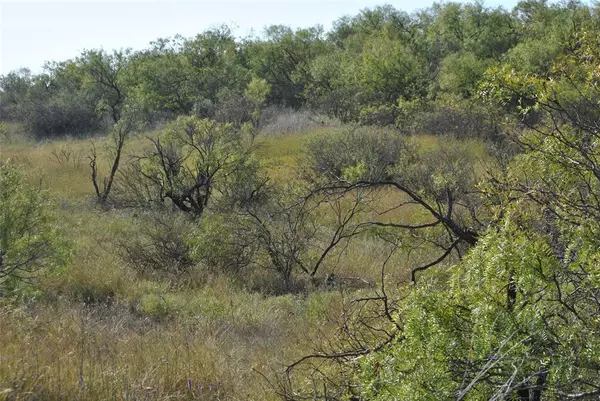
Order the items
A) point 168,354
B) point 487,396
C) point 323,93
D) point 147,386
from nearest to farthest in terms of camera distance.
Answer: point 487,396
point 147,386
point 168,354
point 323,93

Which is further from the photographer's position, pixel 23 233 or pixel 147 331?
pixel 23 233

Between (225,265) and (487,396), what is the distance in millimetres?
8691

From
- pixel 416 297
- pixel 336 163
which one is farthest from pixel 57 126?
pixel 416 297

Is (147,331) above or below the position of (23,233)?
below

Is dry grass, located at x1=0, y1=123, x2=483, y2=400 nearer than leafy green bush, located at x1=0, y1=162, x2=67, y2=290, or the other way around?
dry grass, located at x1=0, y1=123, x2=483, y2=400

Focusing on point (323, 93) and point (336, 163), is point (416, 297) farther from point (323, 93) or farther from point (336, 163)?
point (323, 93)

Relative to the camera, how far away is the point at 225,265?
36.2 ft

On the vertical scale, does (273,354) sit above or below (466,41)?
below

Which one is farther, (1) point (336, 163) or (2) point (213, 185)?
(1) point (336, 163)

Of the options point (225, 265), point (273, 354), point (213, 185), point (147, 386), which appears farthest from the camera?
point (213, 185)

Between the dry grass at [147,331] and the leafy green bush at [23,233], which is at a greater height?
the leafy green bush at [23,233]

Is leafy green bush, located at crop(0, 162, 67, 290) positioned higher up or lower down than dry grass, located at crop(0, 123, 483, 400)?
higher up

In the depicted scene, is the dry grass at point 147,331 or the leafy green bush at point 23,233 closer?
the dry grass at point 147,331

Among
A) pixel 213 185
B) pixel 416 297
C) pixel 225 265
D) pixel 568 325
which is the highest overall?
pixel 416 297
